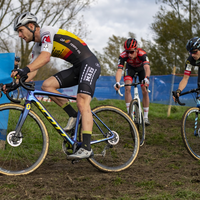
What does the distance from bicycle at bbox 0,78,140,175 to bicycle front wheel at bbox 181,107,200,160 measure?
119cm

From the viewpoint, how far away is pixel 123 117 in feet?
14.4

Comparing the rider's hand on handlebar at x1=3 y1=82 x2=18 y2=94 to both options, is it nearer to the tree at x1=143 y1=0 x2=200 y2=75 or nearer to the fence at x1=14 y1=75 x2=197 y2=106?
the fence at x1=14 y1=75 x2=197 y2=106

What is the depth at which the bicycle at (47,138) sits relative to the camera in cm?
362

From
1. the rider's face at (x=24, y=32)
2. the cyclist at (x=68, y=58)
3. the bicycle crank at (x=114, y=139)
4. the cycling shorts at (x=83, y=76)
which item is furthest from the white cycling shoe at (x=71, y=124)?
the rider's face at (x=24, y=32)

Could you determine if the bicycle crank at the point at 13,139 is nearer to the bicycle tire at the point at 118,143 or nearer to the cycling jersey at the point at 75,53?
the cycling jersey at the point at 75,53

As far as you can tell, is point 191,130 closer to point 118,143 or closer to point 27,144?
point 118,143

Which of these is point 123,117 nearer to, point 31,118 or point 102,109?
point 102,109

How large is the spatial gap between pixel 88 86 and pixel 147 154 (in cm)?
243

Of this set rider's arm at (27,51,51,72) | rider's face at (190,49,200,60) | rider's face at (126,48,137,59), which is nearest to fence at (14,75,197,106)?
rider's face at (126,48,137,59)

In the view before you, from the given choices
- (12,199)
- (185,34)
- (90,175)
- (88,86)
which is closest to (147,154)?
(90,175)

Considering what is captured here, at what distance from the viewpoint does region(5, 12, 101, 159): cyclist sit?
3.68 meters

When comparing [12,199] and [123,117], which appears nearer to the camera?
[12,199]

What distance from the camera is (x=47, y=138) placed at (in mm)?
3725

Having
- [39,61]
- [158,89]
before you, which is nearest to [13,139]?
[39,61]
